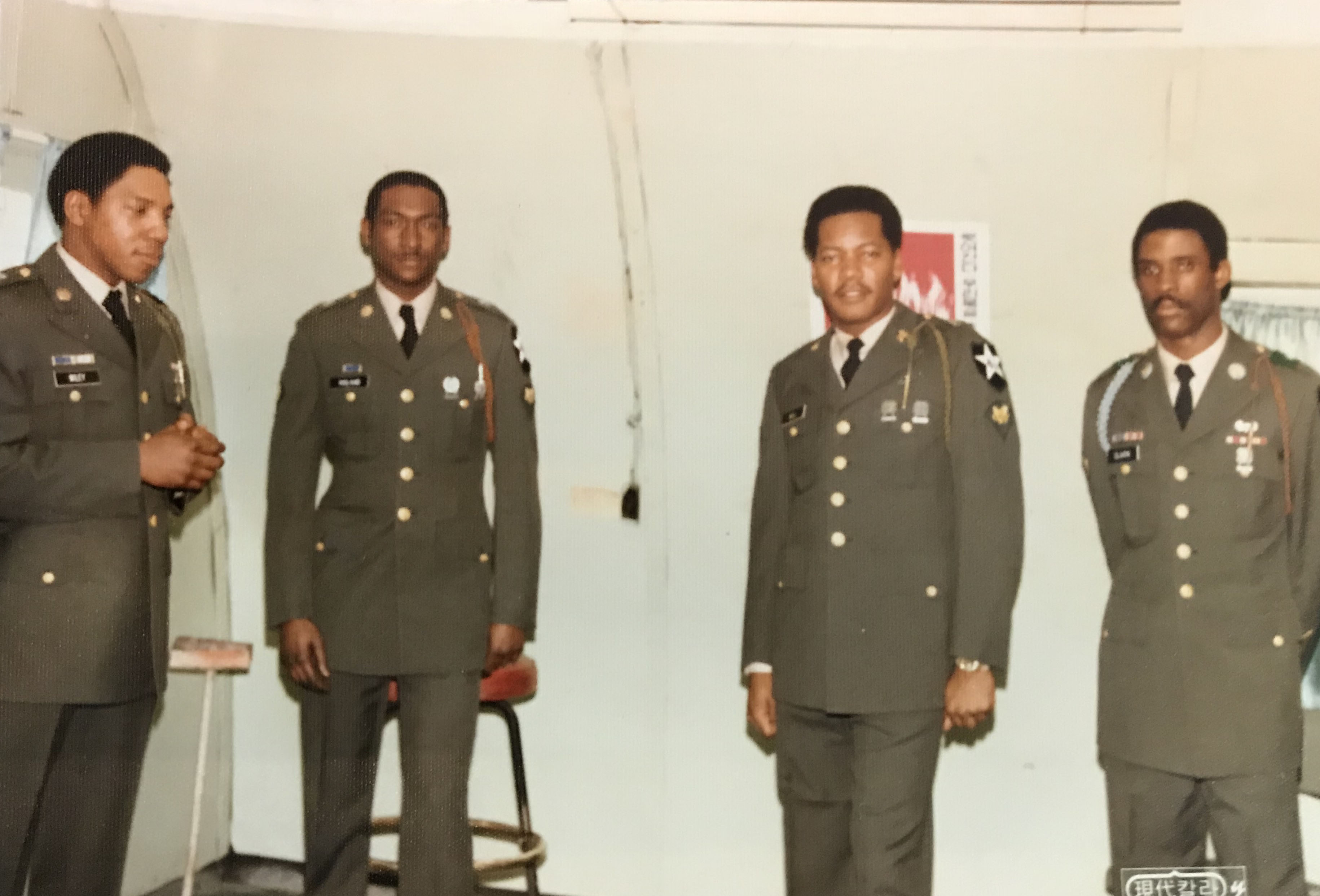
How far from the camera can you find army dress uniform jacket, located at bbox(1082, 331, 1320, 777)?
124 centimetres

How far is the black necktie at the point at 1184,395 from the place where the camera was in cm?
128

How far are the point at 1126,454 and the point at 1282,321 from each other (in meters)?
0.24

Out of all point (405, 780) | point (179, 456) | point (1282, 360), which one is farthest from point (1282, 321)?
point (179, 456)

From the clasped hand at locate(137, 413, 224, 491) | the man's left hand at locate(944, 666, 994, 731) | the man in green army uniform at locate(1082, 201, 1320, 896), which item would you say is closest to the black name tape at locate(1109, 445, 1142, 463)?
the man in green army uniform at locate(1082, 201, 1320, 896)

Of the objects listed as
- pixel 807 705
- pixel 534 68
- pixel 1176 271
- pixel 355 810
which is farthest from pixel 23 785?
pixel 1176 271

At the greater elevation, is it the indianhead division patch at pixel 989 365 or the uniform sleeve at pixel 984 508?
the indianhead division patch at pixel 989 365

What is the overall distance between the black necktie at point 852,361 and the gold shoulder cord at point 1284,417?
0.46 meters

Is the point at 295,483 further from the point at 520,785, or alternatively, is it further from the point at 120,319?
the point at 520,785

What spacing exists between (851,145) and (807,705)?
70cm

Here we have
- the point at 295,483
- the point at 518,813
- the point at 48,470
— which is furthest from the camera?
the point at 518,813

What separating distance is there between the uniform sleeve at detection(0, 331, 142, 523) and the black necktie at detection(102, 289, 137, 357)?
10cm

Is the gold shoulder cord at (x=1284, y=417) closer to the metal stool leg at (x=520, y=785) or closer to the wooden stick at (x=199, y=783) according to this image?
the metal stool leg at (x=520, y=785)

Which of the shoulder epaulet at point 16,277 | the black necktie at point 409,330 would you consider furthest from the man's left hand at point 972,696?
the shoulder epaulet at point 16,277

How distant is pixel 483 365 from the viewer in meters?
1.36
